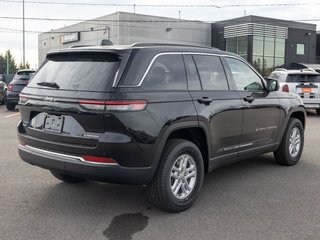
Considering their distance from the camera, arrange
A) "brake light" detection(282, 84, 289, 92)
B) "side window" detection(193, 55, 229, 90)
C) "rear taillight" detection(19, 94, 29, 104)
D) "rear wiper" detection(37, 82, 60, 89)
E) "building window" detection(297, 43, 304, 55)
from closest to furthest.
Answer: "rear wiper" detection(37, 82, 60, 89) < "rear taillight" detection(19, 94, 29, 104) < "side window" detection(193, 55, 229, 90) < "brake light" detection(282, 84, 289, 92) < "building window" detection(297, 43, 304, 55)

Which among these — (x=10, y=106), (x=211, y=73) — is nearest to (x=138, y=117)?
(x=211, y=73)

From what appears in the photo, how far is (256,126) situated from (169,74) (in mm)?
1837

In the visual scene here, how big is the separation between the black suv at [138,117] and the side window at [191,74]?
0.04ft

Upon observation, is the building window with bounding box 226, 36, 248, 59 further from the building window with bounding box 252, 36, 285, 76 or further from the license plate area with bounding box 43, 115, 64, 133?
the license plate area with bounding box 43, 115, 64, 133

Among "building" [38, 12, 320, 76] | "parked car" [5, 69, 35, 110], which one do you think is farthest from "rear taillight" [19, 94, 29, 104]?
"building" [38, 12, 320, 76]

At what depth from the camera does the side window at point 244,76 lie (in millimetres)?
5664

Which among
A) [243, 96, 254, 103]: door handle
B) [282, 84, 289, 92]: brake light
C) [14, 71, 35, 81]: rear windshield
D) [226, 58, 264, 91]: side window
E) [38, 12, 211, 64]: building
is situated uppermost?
[38, 12, 211, 64]: building

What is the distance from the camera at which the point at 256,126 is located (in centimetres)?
594

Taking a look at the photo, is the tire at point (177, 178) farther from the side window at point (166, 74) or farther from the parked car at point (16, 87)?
the parked car at point (16, 87)

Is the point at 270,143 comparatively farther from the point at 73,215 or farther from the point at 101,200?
the point at 73,215

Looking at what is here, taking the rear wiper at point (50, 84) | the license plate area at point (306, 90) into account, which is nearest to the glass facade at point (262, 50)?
the license plate area at point (306, 90)

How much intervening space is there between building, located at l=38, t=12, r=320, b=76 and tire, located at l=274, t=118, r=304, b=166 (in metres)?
33.7

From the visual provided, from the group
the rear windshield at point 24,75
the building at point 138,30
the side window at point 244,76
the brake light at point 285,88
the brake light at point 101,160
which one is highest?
the building at point 138,30

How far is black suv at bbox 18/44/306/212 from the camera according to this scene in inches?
163
